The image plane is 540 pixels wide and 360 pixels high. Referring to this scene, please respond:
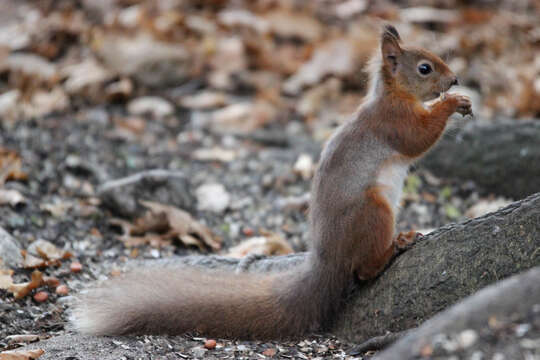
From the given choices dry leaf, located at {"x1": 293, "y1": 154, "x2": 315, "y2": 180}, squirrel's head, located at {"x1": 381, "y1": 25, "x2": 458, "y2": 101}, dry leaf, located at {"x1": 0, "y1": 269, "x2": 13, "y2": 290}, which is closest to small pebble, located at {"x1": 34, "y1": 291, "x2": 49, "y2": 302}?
dry leaf, located at {"x1": 0, "y1": 269, "x2": 13, "y2": 290}

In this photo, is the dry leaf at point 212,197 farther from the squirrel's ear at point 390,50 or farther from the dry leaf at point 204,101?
the squirrel's ear at point 390,50

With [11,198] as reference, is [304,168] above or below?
below

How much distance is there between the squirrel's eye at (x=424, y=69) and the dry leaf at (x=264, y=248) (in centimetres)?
130

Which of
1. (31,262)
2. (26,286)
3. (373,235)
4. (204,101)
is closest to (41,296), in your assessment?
(26,286)

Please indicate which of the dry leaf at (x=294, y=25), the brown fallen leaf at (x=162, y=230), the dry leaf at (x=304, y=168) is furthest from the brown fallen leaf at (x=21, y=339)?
the dry leaf at (x=294, y=25)

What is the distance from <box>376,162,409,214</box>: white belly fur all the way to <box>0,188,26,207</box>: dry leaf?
2.27 metres

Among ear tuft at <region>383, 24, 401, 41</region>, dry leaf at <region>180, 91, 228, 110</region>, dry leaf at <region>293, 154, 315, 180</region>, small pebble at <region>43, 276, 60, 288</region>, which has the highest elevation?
ear tuft at <region>383, 24, 401, 41</region>

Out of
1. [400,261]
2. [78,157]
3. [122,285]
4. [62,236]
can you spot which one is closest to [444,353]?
[400,261]

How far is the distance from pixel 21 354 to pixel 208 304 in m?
0.72

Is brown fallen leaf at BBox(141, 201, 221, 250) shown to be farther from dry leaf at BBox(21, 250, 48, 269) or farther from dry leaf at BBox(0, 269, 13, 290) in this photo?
dry leaf at BBox(0, 269, 13, 290)

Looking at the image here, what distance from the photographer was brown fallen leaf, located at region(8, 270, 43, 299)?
10.0 feet

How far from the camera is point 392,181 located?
293 cm

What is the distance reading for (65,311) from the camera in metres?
3.03

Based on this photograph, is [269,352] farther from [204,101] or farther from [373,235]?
[204,101]
